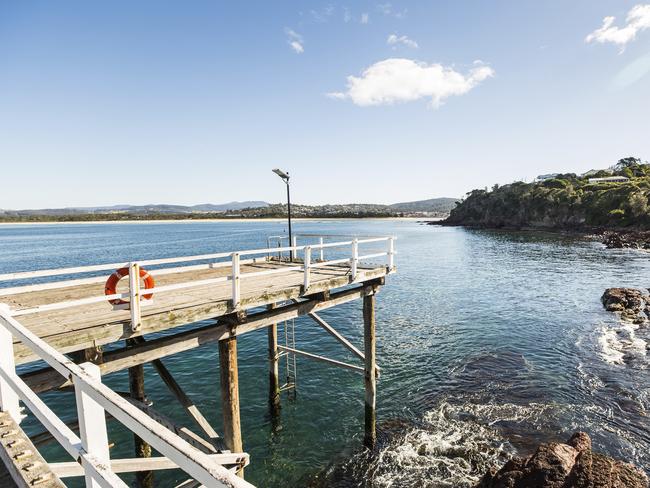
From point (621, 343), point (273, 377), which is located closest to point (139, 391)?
point (273, 377)

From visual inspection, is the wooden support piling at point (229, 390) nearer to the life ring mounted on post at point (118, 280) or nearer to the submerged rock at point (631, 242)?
the life ring mounted on post at point (118, 280)

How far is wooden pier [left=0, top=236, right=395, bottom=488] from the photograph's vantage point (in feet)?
8.34

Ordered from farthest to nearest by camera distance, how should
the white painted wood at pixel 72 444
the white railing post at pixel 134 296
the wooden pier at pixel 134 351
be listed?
the white railing post at pixel 134 296 → the wooden pier at pixel 134 351 → the white painted wood at pixel 72 444

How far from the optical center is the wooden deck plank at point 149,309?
5.66 metres

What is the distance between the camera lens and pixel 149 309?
6.95 m

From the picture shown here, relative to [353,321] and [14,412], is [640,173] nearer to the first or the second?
[353,321]

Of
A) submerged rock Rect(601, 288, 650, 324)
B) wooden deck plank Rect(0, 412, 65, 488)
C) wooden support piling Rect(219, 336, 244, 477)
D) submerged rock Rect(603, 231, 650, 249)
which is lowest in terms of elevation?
submerged rock Rect(601, 288, 650, 324)

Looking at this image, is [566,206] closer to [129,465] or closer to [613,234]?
[613,234]

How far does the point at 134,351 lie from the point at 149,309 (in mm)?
772

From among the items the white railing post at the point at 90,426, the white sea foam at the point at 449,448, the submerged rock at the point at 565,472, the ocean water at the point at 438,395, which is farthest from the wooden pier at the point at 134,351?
the submerged rock at the point at 565,472

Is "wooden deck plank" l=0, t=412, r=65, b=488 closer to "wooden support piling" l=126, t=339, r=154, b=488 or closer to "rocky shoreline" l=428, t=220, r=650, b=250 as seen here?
"wooden support piling" l=126, t=339, r=154, b=488

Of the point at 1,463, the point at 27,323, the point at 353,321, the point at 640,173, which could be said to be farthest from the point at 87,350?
the point at 640,173

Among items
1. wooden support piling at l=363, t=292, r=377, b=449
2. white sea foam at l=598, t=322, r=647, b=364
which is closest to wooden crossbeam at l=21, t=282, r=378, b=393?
wooden support piling at l=363, t=292, r=377, b=449

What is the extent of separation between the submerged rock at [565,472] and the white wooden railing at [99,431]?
7.92 m
